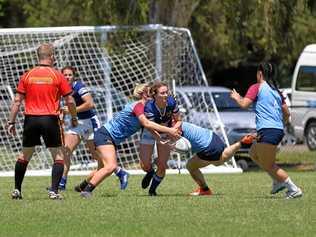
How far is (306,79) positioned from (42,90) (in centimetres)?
1811

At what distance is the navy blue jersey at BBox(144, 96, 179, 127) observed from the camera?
13.8 m

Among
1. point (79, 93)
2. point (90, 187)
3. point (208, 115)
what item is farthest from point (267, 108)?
point (208, 115)

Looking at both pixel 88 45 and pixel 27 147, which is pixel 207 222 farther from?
pixel 88 45

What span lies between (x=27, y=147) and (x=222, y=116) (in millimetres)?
12178

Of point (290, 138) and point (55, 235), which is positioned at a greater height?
point (55, 235)

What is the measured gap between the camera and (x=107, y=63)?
22.6 metres

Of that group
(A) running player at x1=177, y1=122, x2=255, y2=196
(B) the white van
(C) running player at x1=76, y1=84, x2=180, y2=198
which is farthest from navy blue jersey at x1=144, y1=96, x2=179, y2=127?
(B) the white van

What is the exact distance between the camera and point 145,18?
77.0 ft

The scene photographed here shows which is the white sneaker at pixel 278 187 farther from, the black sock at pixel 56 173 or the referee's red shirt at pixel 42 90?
the referee's red shirt at pixel 42 90

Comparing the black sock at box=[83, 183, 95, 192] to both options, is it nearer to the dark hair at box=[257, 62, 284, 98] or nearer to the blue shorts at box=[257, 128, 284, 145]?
the blue shorts at box=[257, 128, 284, 145]

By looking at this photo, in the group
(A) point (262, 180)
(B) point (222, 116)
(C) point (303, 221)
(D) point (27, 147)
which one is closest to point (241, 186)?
(A) point (262, 180)

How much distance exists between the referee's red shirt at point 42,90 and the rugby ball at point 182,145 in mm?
1678

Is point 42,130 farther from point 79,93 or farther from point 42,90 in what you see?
point 79,93

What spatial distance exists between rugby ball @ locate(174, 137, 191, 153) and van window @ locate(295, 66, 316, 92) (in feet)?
54.3
